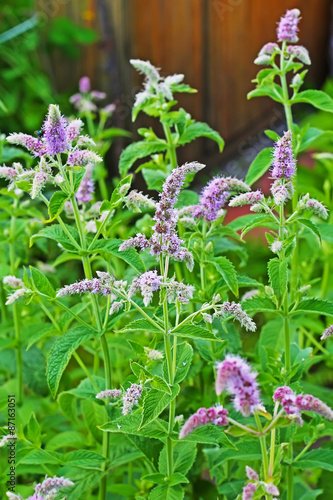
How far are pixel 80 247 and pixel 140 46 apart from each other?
385cm

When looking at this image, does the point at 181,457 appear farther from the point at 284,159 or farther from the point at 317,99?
the point at 317,99

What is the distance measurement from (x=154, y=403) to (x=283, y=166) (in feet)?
1.94

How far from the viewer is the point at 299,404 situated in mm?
1266

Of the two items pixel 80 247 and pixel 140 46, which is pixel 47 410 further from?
pixel 140 46

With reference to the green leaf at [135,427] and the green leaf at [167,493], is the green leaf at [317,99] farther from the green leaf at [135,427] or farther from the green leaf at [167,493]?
the green leaf at [167,493]

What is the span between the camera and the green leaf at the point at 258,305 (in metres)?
1.60

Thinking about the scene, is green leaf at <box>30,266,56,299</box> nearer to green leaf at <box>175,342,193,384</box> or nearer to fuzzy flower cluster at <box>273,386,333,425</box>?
green leaf at <box>175,342,193,384</box>

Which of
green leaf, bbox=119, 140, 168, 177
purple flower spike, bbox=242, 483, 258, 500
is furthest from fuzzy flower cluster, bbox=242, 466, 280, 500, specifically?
green leaf, bbox=119, 140, 168, 177

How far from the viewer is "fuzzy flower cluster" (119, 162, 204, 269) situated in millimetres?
1377

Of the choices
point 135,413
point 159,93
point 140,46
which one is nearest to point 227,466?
point 135,413

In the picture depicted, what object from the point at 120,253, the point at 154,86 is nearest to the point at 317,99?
the point at 154,86

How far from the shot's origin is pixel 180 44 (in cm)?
544

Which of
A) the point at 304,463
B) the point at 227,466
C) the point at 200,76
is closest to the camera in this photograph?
the point at 304,463

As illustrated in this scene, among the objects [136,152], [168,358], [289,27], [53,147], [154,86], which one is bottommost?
[168,358]
